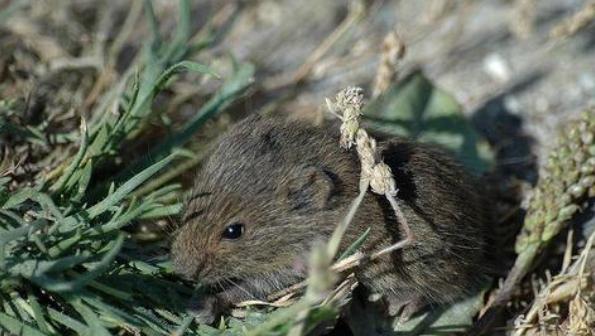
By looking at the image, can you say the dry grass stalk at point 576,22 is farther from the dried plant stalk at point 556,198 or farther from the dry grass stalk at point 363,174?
the dry grass stalk at point 363,174

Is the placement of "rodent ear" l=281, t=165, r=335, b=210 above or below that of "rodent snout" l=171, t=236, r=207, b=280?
above

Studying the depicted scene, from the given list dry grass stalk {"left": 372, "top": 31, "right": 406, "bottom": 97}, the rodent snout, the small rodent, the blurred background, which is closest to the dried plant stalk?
the blurred background

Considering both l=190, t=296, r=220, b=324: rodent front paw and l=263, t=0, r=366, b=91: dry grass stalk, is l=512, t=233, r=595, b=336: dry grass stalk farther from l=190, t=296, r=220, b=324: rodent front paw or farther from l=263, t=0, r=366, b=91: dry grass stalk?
l=263, t=0, r=366, b=91: dry grass stalk

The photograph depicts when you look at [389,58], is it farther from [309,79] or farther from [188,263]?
[188,263]

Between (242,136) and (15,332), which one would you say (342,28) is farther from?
(15,332)

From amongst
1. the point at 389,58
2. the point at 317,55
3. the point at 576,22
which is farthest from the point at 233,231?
the point at 576,22

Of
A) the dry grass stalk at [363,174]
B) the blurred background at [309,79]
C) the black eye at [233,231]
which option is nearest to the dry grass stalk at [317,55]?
the blurred background at [309,79]

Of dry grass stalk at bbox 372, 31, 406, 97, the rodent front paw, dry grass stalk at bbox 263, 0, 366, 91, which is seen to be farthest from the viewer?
dry grass stalk at bbox 263, 0, 366, 91
